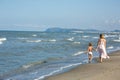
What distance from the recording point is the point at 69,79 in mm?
12805

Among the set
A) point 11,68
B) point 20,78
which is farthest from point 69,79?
point 11,68

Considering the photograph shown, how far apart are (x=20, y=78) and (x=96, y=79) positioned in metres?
4.84

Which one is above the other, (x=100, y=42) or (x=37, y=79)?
(x=100, y=42)

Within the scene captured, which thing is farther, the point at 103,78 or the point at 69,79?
the point at 69,79

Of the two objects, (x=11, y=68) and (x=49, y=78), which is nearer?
(x=49, y=78)

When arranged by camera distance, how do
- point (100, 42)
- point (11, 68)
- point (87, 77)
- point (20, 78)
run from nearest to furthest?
point (87, 77) < point (20, 78) < point (100, 42) < point (11, 68)

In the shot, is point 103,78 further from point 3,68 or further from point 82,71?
point 3,68

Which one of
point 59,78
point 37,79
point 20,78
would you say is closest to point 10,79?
point 20,78

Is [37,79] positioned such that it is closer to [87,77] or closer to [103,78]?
[87,77]

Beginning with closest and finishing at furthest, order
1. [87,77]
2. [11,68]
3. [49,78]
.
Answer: [87,77] → [49,78] → [11,68]

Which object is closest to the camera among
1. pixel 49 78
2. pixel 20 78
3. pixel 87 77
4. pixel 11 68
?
pixel 87 77

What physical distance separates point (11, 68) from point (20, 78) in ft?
17.2

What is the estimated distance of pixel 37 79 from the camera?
14.4 m

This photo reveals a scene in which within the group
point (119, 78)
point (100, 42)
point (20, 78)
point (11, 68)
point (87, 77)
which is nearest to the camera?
point (119, 78)
